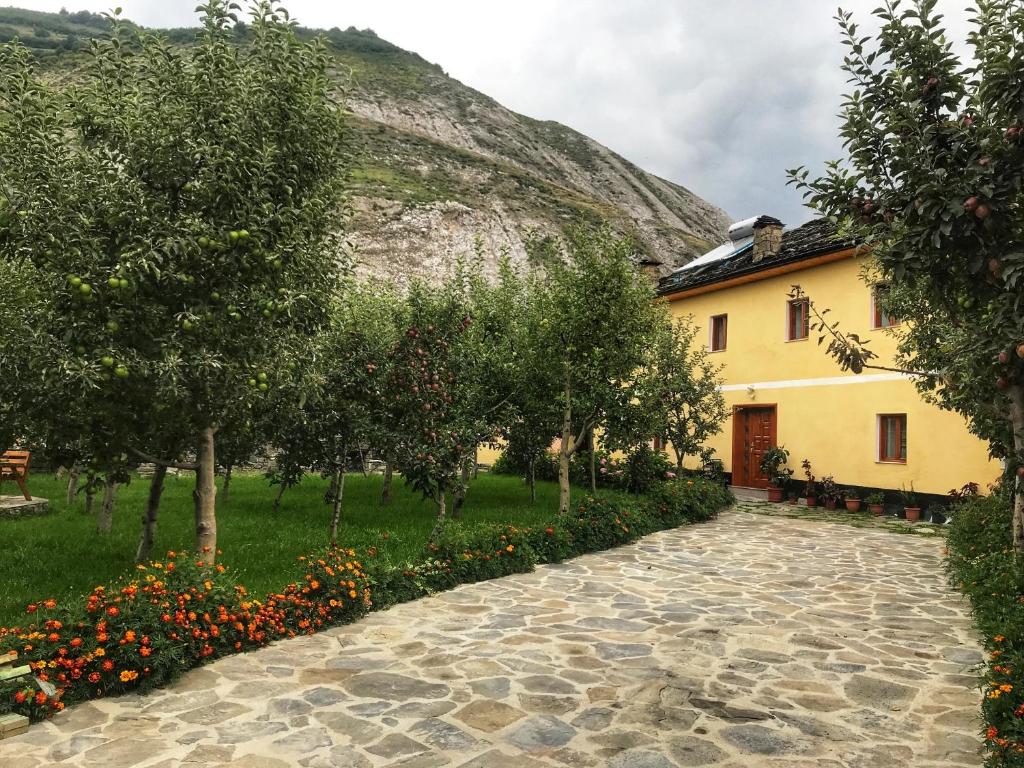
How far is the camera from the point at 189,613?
607 cm

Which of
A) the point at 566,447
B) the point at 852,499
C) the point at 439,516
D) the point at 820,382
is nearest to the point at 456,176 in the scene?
the point at 820,382

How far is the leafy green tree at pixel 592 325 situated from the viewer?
12703 mm

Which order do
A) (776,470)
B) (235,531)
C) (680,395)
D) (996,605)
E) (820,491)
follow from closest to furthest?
(996,605) → (235,531) → (680,395) → (820,491) → (776,470)

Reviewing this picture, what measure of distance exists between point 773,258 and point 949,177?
55.2ft

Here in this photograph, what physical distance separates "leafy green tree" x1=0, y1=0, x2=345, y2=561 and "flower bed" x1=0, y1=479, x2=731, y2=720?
5.33ft

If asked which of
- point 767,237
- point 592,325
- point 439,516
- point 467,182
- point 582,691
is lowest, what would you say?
point 582,691

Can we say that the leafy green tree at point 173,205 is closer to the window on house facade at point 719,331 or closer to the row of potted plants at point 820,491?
the row of potted plants at point 820,491

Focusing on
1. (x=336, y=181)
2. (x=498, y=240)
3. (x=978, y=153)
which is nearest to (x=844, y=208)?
(x=978, y=153)

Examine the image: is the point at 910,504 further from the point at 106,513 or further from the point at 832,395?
the point at 106,513

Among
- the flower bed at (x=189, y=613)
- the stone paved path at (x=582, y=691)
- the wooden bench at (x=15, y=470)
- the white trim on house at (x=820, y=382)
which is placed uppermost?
the white trim on house at (x=820, y=382)

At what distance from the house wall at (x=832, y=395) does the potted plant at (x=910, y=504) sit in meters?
0.24

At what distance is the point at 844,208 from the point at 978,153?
96cm

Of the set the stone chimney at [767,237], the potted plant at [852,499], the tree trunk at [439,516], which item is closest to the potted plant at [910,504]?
the potted plant at [852,499]

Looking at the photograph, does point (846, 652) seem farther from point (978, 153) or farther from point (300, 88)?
point (300, 88)
